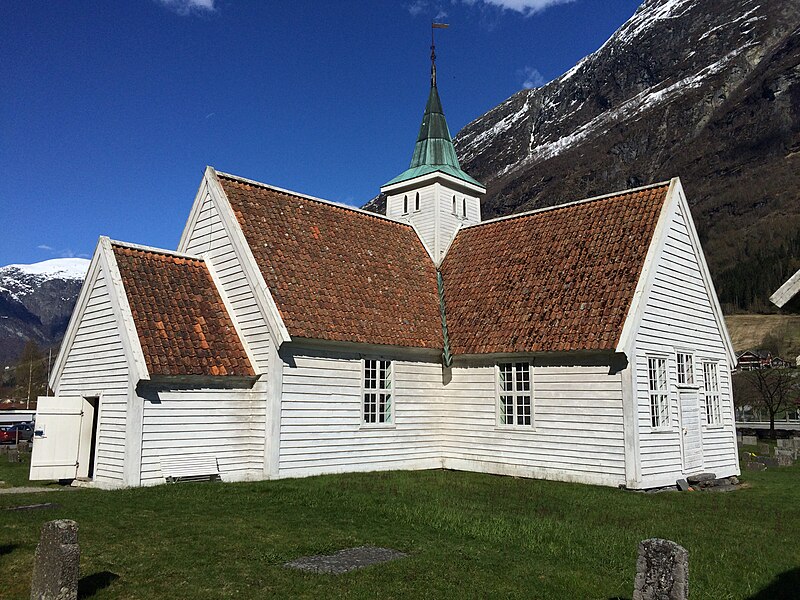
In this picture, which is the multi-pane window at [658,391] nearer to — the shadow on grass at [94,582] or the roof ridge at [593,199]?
the roof ridge at [593,199]

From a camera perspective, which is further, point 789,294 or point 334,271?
point 334,271

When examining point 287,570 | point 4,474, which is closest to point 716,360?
point 287,570

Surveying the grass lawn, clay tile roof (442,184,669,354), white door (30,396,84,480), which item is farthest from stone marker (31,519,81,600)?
clay tile roof (442,184,669,354)

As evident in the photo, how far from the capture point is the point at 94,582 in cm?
794

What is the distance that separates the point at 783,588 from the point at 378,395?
40.8 feet

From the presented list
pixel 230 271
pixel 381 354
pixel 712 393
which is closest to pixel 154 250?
pixel 230 271

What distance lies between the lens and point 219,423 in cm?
1702

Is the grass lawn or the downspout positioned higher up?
the downspout

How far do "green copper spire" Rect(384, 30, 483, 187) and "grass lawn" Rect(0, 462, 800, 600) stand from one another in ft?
46.7

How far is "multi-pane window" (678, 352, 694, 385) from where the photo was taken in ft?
63.6

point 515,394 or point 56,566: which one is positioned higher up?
point 515,394

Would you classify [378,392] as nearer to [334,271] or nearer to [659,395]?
[334,271]

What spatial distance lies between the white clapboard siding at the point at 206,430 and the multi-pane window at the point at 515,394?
6.96 m

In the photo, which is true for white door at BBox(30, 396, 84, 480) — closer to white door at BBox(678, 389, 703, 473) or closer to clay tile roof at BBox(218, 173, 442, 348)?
clay tile roof at BBox(218, 173, 442, 348)
